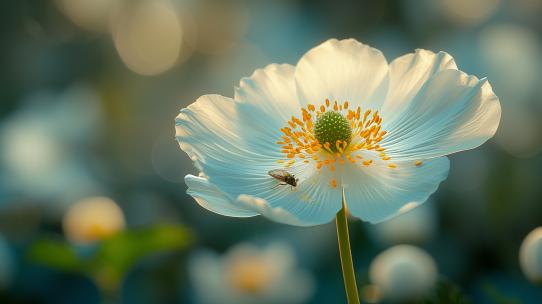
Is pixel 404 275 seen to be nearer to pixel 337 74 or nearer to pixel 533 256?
pixel 533 256

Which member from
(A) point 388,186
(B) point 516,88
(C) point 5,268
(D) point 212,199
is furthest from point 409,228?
(B) point 516,88

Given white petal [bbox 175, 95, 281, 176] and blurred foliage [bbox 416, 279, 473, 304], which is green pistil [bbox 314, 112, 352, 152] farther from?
blurred foliage [bbox 416, 279, 473, 304]

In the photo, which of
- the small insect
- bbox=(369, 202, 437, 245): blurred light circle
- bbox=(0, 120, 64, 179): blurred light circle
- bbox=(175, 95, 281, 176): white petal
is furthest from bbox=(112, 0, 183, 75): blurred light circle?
the small insect

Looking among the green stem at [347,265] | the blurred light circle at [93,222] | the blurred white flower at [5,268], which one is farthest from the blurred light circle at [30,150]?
the green stem at [347,265]

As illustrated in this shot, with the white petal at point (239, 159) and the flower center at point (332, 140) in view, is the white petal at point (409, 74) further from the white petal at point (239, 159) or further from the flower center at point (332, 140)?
the white petal at point (239, 159)

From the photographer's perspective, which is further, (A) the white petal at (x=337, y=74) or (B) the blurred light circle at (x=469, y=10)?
(B) the blurred light circle at (x=469, y=10)
